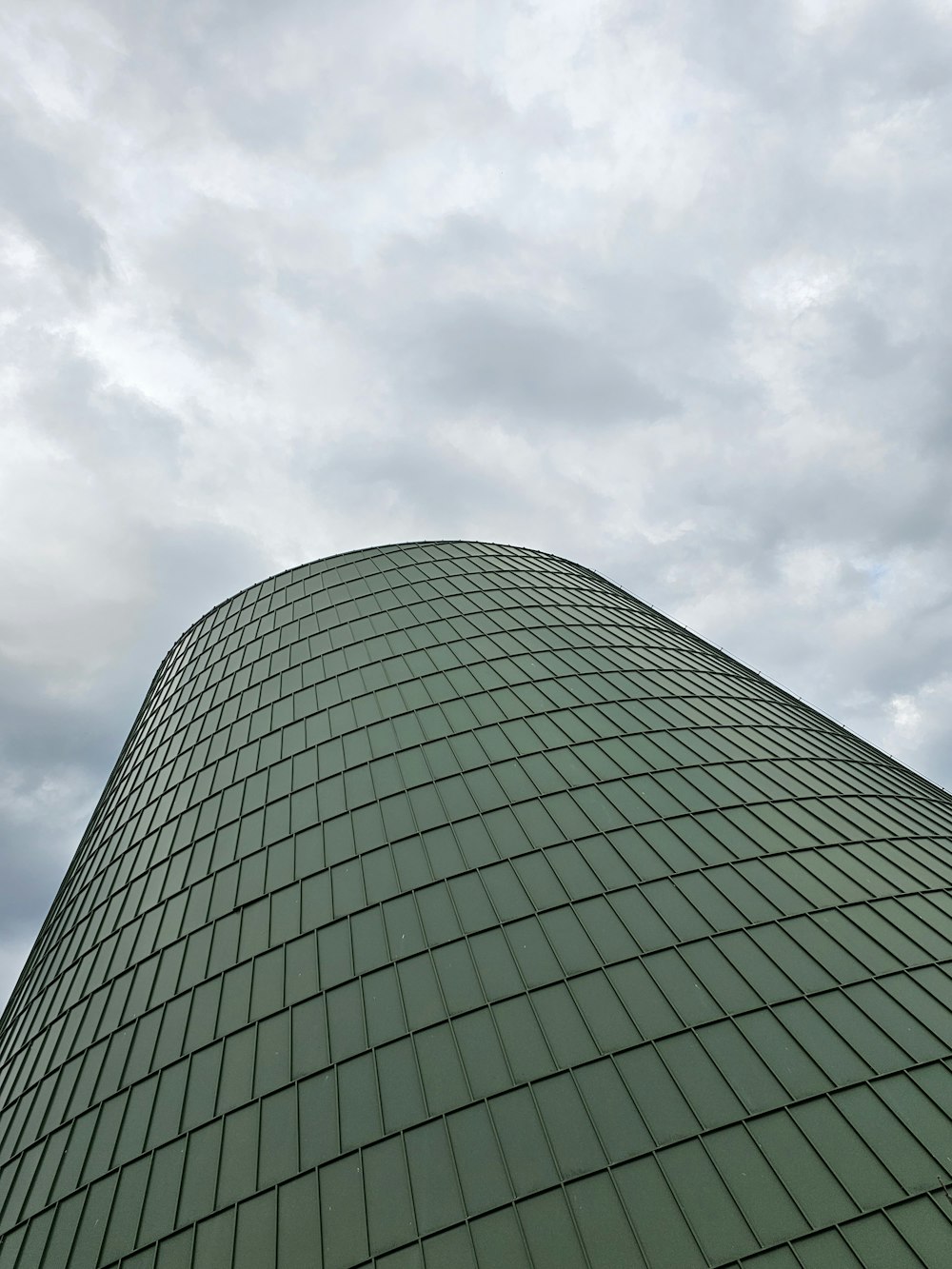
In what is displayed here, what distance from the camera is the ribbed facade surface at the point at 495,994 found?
1554 centimetres

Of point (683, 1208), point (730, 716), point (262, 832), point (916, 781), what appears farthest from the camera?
point (916, 781)

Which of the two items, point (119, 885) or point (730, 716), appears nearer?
point (119, 885)

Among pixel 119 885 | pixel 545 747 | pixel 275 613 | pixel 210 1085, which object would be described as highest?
pixel 275 613

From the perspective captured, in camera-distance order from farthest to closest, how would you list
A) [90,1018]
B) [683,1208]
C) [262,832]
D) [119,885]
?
[119,885] < [262,832] < [90,1018] < [683,1208]

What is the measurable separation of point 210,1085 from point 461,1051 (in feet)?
23.3

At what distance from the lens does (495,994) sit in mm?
19859

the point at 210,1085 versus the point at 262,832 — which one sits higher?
the point at 262,832

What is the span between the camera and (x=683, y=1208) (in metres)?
14.8

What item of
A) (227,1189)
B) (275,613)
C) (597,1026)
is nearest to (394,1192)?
(227,1189)

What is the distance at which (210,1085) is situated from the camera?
20.5 meters

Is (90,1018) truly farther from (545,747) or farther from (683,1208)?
(683,1208)

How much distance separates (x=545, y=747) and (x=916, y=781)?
20936 mm

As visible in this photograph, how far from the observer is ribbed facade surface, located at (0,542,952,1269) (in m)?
15.5

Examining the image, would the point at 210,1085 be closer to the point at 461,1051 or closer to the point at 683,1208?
the point at 461,1051
